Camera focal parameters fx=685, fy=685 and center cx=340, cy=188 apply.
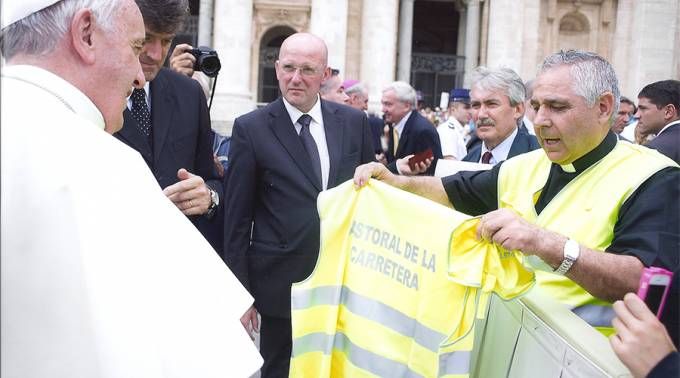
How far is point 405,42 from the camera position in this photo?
2573 cm

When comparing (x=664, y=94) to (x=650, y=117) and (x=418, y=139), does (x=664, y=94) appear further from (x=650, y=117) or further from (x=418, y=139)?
(x=418, y=139)

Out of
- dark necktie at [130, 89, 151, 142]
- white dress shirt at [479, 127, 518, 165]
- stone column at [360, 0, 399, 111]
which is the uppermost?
stone column at [360, 0, 399, 111]

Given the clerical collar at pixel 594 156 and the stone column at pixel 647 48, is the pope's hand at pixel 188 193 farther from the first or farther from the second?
the stone column at pixel 647 48

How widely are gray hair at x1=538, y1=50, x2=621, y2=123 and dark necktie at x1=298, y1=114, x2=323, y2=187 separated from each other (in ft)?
5.53

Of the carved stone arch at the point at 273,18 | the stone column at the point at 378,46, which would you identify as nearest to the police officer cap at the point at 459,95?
the stone column at the point at 378,46

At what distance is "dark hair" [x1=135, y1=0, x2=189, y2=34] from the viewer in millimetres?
2928

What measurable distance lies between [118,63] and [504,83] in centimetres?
339

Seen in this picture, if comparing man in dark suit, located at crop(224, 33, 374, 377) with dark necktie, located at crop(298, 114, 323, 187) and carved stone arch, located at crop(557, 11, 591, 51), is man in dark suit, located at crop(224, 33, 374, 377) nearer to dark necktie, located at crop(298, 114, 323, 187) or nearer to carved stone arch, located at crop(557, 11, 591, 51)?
dark necktie, located at crop(298, 114, 323, 187)

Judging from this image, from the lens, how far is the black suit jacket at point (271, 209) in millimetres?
3896

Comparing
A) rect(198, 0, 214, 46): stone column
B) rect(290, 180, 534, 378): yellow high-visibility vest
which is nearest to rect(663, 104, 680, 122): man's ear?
rect(290, 180, 534, 378): yellow high-visibility vest

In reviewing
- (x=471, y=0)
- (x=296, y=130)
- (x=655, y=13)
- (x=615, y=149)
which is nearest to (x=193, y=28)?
(x=471, y=0)

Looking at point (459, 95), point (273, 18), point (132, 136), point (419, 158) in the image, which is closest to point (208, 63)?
point (132, 136)

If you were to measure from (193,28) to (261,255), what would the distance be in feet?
70.1

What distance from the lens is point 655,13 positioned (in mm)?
19812
